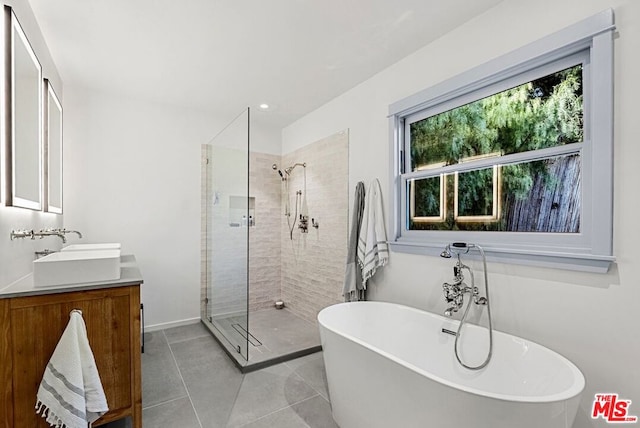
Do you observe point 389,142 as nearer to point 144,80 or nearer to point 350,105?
point 350,105

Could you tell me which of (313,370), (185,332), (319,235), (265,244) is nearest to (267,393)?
(313,370)

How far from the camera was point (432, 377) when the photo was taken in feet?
4.30

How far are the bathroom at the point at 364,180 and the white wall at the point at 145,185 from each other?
0.04 ft

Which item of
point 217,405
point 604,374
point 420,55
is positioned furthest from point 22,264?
point 604,374

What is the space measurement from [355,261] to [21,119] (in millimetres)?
2468

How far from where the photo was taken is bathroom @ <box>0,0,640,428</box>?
4.67 feet

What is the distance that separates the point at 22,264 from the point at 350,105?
2786mm

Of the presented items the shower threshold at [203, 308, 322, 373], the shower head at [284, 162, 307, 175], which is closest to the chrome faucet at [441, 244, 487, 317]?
the shower threshold at [203, 308, 322, 373]

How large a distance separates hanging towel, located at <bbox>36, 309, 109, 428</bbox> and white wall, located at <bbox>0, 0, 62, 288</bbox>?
45 centimetres

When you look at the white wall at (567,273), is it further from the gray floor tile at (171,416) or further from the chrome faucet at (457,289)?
the gray floor tile at (171,416)

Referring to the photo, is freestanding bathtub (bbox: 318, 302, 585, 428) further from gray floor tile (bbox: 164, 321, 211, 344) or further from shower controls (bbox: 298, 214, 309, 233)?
gray floor tile (bbox: 164, 321, 211, 344)

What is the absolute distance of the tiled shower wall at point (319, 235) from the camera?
127 inches

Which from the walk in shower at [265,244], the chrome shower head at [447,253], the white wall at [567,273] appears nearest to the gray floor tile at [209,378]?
the walk in shower at [265,244]

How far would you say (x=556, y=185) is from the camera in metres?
1.74
